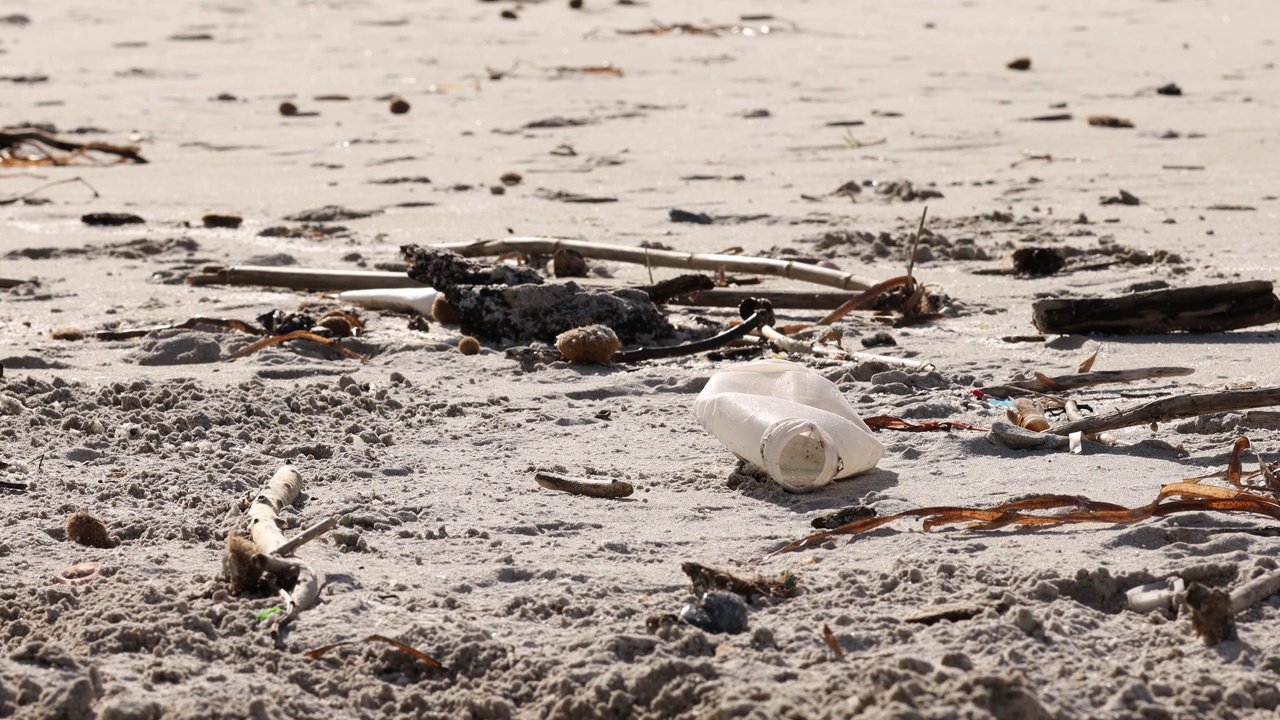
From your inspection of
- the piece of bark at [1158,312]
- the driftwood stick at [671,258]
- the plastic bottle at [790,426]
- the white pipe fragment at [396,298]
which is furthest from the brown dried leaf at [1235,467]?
the white pipe fragment at [396,298]

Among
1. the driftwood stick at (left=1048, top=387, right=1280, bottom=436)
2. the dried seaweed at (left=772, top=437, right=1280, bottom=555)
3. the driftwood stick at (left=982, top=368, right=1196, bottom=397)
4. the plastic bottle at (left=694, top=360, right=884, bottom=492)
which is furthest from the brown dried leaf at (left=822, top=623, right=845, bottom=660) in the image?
the driftwood stick at (left=982, top=368, right=1196, bottom=397)

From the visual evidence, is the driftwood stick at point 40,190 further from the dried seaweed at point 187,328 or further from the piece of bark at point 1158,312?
the piece of bark at point 1158,312

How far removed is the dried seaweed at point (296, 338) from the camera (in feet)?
12.4

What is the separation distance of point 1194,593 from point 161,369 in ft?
8.70

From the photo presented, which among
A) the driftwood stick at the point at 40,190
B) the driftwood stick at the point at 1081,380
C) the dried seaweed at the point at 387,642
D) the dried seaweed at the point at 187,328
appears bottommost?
the driftwood stick at the point at 40,190

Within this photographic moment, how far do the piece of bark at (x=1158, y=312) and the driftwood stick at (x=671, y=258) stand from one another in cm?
64

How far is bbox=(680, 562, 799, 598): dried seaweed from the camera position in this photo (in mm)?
2100

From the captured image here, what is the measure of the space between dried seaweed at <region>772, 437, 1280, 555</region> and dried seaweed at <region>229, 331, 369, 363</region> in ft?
5.96

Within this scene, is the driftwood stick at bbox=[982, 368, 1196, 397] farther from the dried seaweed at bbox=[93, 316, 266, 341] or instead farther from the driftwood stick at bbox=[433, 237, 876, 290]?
the dried seaweed at bbox=[93, 316, 266, 341]

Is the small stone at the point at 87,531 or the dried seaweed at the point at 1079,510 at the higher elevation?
the dried seaweed at the point at 1079,510

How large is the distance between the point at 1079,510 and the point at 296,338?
7.46 feet

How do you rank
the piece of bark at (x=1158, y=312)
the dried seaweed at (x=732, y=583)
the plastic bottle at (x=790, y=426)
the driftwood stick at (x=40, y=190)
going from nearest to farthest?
the dried seaweed at (x=732, y=583)
the plastic bottle at (x=790, y=426)
the piece of bark at (x=1158, y=312)
the driftwood stick at (x=40, y=190)

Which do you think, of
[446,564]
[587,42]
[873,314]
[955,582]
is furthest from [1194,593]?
[587,42]

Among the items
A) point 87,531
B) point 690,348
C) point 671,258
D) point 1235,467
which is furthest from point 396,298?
point 1235,467
